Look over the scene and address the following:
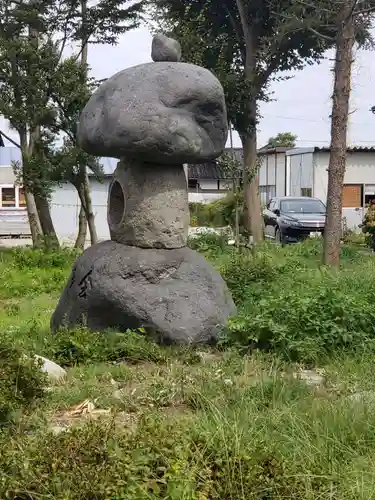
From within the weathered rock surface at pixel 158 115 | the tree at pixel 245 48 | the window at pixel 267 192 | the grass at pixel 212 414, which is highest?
the tree at pixel 245 48

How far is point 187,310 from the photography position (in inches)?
260

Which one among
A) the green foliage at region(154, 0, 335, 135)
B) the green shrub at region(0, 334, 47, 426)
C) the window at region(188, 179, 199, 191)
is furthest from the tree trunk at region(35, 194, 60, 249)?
the window at region(188, 179, 199, 191)

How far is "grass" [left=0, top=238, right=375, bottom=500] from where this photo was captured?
131 inches

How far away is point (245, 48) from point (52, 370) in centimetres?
1625

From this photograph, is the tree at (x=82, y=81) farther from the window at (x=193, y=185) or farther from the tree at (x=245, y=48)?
the window at (x=193, y=185)

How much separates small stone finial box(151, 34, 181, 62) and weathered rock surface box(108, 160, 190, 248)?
43.6 inches

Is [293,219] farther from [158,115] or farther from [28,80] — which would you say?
A: [158,115]

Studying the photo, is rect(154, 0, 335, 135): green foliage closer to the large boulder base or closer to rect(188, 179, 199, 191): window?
the large boulder base

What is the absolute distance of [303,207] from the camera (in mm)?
23609

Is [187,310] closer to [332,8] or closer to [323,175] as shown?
[332,8]

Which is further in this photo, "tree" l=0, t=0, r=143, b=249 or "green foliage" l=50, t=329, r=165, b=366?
"tree" l=0, t=0, r=143, b=249

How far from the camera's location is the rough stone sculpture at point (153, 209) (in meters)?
6.56

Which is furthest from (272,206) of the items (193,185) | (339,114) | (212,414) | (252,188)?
(212,414)

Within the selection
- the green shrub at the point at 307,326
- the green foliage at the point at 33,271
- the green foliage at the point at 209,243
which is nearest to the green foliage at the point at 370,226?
the green foliage at the point at 209,243
